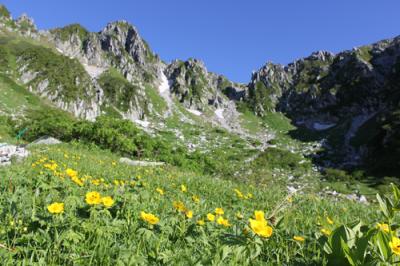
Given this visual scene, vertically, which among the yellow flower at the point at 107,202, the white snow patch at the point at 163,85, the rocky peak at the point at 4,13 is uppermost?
the rocky peak at the point at 4,13

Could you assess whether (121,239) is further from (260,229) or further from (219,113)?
(219,113)

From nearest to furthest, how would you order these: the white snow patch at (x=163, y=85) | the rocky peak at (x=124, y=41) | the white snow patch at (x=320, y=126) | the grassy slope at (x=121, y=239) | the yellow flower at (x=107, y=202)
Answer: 1. the grassy slope at (x=121, y=239)
2. the yellow flower at (x=107, y=202)
3. the white snow patch at (x=320, y=126)
4. the rocky peak at (x=124, y=41)
5. the white snow patch at (x=163, y=85)

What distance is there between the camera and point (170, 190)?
948cm

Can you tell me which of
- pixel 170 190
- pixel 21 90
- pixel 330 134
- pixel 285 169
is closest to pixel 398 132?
pixel 285 169

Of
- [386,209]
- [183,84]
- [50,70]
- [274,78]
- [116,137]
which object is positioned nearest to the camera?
[386,209]

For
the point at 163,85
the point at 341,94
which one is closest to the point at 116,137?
the point at 341,94

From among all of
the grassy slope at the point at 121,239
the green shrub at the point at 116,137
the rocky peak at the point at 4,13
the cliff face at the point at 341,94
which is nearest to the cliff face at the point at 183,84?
the cliff face at the point at 341,94

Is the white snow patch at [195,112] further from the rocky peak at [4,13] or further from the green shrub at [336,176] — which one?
the green shrub at [336,176]

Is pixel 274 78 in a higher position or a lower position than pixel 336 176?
higher

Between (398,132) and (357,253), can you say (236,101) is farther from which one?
(357,253)

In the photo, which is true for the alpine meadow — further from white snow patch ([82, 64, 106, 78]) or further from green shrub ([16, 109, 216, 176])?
white snow patch ([82, 64, 106, 78])

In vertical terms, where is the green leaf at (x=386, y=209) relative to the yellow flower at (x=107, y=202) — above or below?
above

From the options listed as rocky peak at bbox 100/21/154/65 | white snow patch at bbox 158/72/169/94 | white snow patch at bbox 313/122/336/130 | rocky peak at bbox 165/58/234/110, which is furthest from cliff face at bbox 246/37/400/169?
rocky peak at bbox 100/21/154/65

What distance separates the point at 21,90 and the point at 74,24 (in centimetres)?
8644
